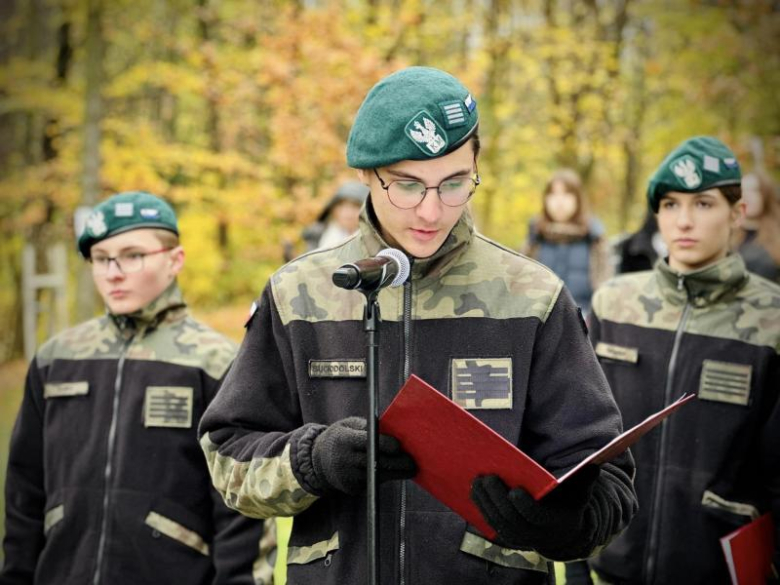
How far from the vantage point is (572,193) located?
9.31 meters

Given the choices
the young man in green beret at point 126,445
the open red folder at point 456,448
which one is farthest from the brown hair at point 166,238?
the open red folder at point 456,448

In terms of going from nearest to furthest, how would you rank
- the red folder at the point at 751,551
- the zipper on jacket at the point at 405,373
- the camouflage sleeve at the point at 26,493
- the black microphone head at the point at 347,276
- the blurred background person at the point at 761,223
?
the black microphone head at the point at 347,276 → the zipper on jacket at the point at 405,373 → the red folder at the point at 751,551 → the camouflage sleeve at the point at 26,493 → the blurred background person at the point at 761,223

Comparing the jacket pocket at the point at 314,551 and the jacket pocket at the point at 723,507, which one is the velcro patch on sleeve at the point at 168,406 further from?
the jacket pocket at the point at 723,507

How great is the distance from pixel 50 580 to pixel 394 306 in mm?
2248

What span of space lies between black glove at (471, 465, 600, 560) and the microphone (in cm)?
52

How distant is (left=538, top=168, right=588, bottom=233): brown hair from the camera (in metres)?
9.30

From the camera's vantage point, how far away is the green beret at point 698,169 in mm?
4305

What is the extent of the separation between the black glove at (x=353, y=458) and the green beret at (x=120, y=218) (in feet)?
7.12

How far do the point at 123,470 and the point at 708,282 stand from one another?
2558 millimetres

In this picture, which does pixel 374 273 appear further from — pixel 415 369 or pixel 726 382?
pixel 726 382

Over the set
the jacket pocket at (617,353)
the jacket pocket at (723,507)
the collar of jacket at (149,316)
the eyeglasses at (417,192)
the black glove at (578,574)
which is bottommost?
the black glove at (578,574)

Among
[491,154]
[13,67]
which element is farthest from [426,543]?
[491,154]

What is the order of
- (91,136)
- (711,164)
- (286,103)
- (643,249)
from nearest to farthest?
(711,164) < (643,249) < (91,136) < (286,103)

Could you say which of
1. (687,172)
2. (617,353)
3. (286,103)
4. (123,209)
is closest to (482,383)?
(617,353)
